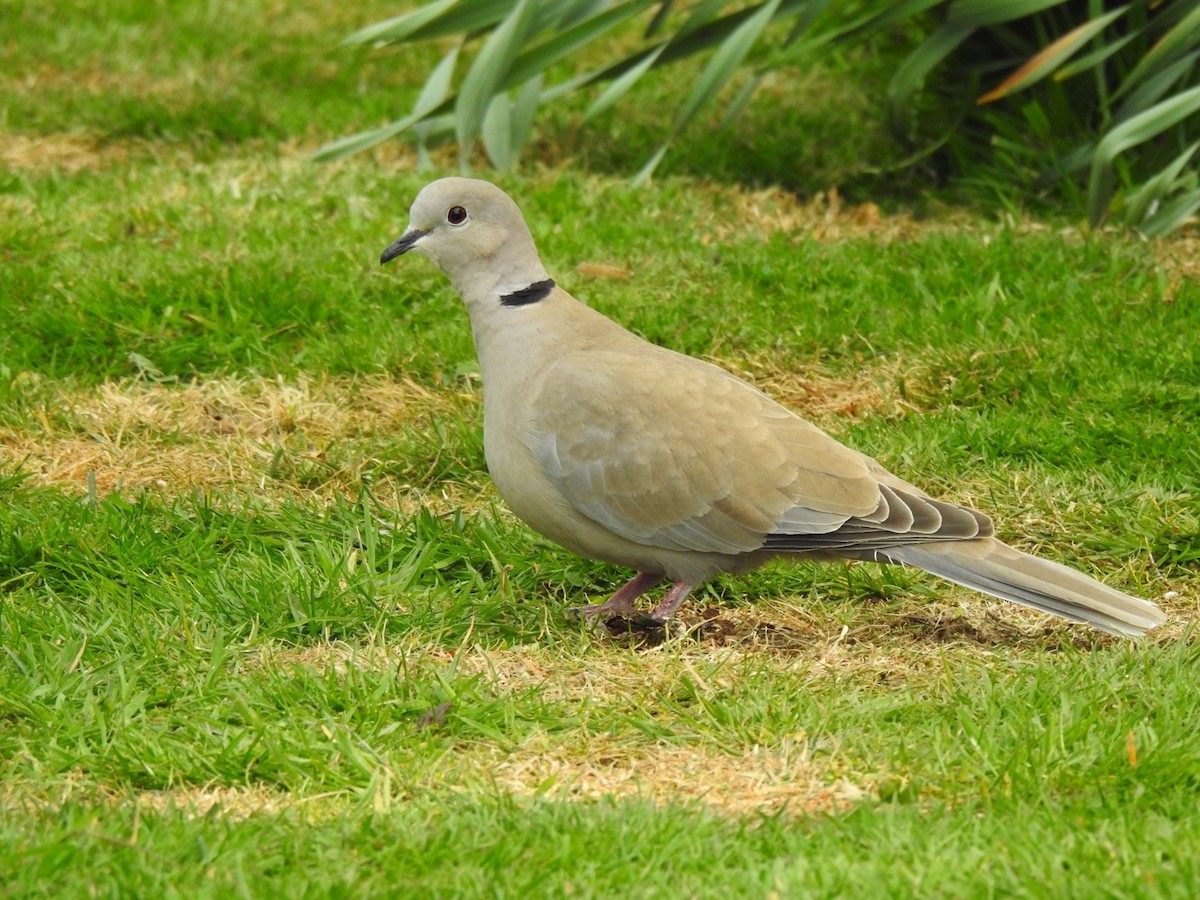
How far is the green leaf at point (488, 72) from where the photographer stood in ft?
21.7

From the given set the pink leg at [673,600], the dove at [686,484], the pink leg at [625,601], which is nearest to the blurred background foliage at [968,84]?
the dove at [686,484]

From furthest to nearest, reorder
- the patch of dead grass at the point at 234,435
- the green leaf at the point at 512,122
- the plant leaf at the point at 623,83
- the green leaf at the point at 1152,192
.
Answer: the green leaf at the point at 512,122, the plant leaf at the point at 623,83, the green leaf at the point at 1152,192, the patch of dead grass at the point at 234,435

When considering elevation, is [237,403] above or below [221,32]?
below

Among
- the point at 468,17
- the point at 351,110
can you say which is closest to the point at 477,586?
the point at 468,17

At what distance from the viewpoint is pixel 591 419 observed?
13.5ft

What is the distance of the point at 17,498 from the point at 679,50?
3.55 m

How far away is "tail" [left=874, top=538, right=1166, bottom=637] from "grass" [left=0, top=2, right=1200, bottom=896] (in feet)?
0.29

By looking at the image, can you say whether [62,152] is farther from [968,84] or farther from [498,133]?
[968,84]

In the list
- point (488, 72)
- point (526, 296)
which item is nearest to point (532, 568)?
point (526, 296)

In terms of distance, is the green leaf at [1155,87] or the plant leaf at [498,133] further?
the plant leaf at [498,133]

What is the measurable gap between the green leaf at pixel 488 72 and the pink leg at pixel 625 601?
295cm

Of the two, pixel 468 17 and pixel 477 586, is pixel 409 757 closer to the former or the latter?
pixel 477 586

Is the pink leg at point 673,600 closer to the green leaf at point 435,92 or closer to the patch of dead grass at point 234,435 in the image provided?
the patch of dead grass at point 234,435

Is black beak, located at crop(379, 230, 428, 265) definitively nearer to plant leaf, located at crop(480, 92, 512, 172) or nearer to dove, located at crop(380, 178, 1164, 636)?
dove, located at crop(380, 178, 1164, 636)
